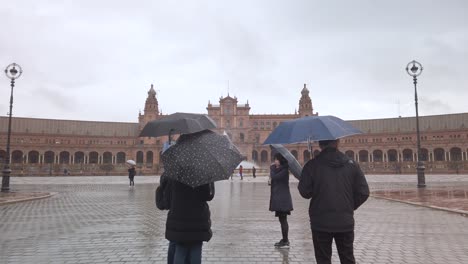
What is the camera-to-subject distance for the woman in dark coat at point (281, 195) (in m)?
7.06

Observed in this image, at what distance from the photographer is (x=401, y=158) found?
85.9m

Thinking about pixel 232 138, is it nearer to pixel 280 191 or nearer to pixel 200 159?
pixel 280 191

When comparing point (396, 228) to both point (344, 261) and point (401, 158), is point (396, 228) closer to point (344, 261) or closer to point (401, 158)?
point (344, 261)

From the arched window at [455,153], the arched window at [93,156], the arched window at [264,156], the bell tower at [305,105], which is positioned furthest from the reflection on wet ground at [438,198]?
the arched window at [93,156]

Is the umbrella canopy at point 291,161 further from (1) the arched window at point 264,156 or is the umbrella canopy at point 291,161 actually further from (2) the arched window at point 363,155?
(2) the arched window at point 363,155

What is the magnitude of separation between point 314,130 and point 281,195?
2.82 metres

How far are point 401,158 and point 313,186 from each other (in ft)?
295

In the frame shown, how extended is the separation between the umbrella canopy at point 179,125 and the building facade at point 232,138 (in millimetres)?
73501

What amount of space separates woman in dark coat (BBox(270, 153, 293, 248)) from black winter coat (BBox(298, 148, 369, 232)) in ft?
8.90

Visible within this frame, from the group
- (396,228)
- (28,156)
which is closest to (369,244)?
(396,228)

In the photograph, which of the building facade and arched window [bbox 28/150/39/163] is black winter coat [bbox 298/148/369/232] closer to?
the building facade

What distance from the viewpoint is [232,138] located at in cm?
9412

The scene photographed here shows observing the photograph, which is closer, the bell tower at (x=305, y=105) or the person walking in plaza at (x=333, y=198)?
the person walking in plaza at (x=333, y=198)

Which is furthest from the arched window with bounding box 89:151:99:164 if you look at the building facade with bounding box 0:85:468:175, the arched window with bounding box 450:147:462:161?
the arched window with bounding box 450:147:462:161
